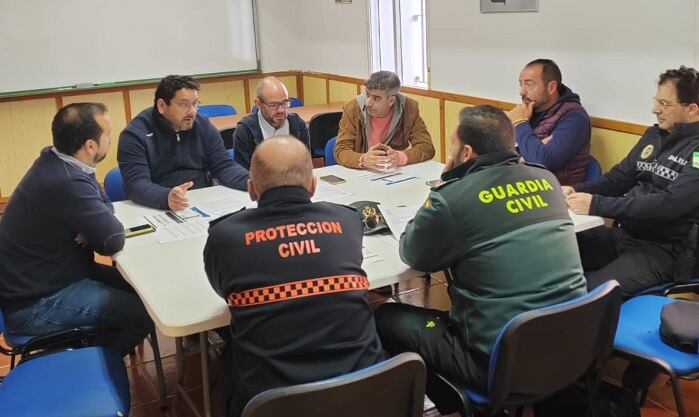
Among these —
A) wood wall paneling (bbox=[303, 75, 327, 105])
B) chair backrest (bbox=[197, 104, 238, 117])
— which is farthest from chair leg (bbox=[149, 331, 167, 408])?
wood wall paneling (bbox=[303, 75, 327, 105])

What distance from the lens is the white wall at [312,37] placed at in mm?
6402

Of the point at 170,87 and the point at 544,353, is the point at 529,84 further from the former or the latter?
the point at 544,353

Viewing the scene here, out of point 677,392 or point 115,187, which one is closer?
point 677,392

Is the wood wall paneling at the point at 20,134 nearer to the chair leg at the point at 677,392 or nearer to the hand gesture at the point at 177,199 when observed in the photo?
the hand gesture at the point at 177,199

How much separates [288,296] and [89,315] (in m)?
1.12

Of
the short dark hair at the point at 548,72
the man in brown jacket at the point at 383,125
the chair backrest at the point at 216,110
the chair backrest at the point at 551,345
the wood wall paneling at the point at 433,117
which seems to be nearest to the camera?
the chair backrest at the point at 551,345

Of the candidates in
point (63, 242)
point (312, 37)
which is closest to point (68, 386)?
point (63, 242)

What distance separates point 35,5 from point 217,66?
1.74 m

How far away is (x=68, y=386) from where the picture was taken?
1.99m

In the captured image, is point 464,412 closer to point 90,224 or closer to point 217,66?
point 90,224

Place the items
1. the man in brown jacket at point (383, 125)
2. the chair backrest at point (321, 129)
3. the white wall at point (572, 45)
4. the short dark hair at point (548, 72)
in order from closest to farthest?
the white wall at point (572, 45) → the short dark hair at point (548, 72) → the man in brown jacket at point (383, 125) → the chair backrest at point (321, 129)

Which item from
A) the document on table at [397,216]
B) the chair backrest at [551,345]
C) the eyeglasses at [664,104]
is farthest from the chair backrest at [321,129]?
the chair backrest at [551,345]

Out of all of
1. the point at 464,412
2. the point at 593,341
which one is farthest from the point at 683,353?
the point at 464,412

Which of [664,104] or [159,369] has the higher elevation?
[664,104]
